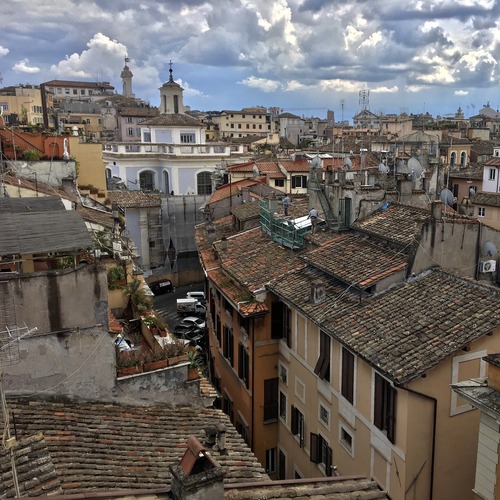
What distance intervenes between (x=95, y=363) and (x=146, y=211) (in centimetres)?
3618

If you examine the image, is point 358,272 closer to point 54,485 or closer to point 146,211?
point 54,485

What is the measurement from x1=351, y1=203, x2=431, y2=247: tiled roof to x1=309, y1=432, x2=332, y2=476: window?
6604 millimetres

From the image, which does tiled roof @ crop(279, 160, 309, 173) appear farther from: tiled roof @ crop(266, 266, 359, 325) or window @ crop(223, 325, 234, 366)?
tiled roof @ crop(266, 266, 359, 325)

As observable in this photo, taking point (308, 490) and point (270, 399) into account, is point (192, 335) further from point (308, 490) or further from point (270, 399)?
point (308, 490)

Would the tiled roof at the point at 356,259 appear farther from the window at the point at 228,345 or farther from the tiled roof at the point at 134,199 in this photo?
the tiled roof at the point at 134,199

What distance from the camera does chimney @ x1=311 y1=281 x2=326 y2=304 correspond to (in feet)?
54.7

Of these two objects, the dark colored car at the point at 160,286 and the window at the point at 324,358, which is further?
the dark colored car at the point at 160,286

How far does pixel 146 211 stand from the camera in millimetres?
46531

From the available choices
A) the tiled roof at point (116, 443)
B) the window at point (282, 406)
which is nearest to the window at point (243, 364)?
the window at point (282, 406)

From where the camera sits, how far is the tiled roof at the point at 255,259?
2022 centimetres

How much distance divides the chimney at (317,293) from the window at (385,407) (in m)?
3.67

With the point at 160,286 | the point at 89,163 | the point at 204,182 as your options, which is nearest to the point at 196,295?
the point at 160,286

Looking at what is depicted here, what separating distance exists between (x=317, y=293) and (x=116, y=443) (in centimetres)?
832

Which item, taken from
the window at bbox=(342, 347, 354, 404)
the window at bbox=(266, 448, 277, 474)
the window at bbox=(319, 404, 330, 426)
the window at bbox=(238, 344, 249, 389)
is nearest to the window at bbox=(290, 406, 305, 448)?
the window at bbox=(319, 404, 330, 426)
